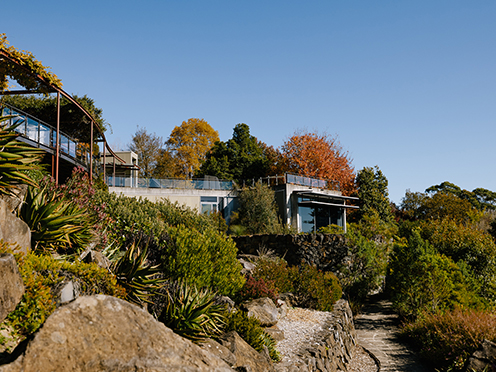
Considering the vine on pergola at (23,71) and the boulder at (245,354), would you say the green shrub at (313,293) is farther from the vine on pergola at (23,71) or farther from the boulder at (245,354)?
the vine on pergola at (23,71)

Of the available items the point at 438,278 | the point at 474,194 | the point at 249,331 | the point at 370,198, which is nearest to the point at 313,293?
the point at 438,278

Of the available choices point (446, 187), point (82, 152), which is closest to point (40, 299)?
point (82, 152)

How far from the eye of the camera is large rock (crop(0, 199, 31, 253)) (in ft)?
17.1

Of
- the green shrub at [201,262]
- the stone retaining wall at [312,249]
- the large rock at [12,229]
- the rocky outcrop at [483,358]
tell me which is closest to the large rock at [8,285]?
the large rock at [12,229]

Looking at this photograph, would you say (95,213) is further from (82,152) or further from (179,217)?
(82,152)

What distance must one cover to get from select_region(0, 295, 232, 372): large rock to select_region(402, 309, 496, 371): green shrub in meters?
8.06

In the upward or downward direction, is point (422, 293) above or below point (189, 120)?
below

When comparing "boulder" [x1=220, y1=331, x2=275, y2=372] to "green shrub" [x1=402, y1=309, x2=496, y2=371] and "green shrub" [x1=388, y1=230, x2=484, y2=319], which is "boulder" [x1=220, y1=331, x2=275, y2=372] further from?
"green shrub" [x1=388, y1=230, x2=484, y2=319]

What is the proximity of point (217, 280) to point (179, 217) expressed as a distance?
7819 mm

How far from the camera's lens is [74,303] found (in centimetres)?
359

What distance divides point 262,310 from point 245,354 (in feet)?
A: 8.71

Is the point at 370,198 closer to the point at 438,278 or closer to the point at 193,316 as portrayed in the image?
the point at 438,278

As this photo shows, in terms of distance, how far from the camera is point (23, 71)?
457 inches

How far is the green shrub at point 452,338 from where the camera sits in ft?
30.9
